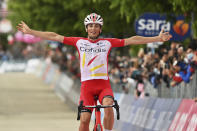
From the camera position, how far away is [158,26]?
66.8 ft

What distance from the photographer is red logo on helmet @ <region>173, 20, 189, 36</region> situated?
2030 cm

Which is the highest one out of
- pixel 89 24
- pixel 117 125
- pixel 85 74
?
pixel 89 24

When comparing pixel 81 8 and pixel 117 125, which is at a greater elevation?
pixel 81 8

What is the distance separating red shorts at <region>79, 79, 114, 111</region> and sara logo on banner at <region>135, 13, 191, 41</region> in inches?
343

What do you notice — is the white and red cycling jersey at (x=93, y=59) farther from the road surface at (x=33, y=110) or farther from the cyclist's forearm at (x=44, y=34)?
the road surface at (x=33, y=110)

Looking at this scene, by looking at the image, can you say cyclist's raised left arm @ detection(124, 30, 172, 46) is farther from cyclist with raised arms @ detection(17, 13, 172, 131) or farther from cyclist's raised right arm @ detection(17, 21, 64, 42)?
cyclist's raised right arm @ detection(17, 21, 64, 42)

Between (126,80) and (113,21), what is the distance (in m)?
6.48

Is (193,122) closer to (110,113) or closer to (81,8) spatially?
(110,113)

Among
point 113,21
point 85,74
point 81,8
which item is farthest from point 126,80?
point 85,74

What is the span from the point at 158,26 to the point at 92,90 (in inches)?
374

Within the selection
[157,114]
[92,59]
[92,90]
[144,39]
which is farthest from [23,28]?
[157,114]

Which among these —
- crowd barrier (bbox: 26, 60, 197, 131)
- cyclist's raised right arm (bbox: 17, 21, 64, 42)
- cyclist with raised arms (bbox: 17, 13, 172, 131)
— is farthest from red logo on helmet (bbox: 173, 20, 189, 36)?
cyclist's raised right arm (bbox: 17, 21, 64, 42)

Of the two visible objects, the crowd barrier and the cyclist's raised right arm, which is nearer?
the cyclist's raised right arm

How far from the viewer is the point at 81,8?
98.2 ft
